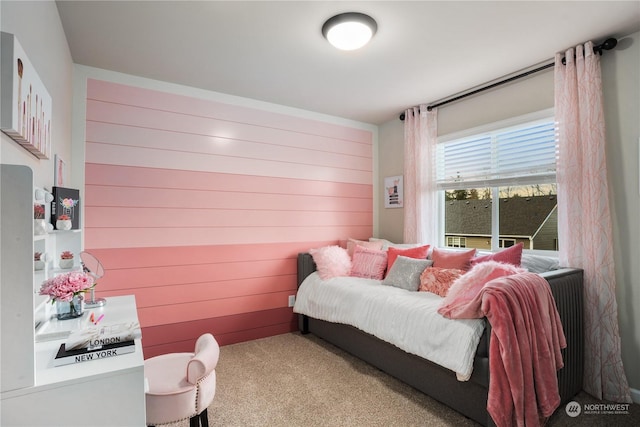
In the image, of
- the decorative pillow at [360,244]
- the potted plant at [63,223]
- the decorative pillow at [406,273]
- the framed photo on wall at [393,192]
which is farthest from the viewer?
the framed photo on wall at [393,192]

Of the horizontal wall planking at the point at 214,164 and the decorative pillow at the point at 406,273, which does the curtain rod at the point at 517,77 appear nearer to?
the horizontal wall planking at the point at 214,164

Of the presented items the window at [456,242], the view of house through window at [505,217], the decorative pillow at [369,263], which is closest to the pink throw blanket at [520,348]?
the view of house through window at [505,217]

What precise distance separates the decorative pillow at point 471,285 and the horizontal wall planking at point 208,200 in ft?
6.69

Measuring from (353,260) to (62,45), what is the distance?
2979mm

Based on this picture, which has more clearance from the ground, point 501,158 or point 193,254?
point 501,158

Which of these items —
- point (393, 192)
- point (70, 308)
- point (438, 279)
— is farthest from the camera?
point (393, 192)

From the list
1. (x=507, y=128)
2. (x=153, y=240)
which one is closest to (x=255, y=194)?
(x=153, y=240)

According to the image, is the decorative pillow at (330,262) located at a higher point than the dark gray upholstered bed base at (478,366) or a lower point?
higher

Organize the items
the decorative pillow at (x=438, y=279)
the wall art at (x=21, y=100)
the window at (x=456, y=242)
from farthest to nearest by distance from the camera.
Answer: the window at (x=456, y=242)
the decorative pillow at (x=438, y=279)
the wall art at (x=21, y=100)

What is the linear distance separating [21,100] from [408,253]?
9.77 ft

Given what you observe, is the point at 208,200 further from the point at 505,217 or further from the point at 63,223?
the point at 505,217

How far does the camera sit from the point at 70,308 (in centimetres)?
174

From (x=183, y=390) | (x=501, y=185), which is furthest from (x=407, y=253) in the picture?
(x=183, y=390)

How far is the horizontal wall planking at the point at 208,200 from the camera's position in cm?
284
